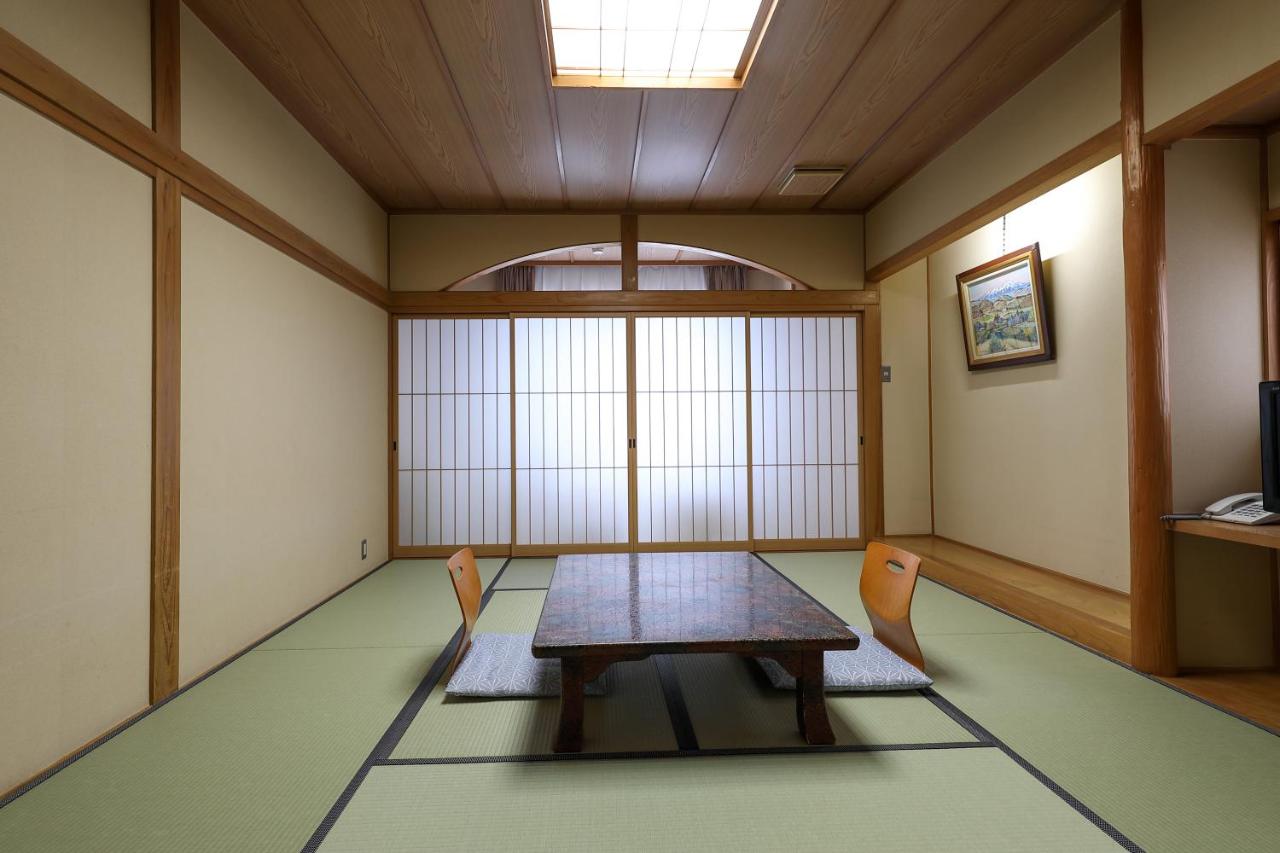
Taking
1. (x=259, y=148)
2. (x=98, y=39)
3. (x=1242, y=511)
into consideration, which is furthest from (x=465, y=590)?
(x=1242, y=511)

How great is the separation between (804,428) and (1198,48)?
130 inches

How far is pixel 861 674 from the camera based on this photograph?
2.32 m

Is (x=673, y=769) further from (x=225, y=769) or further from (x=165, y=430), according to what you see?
(x=165, y=430)

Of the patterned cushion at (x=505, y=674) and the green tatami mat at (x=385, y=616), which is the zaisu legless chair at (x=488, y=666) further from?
the green tatami mat at (x=385, y=616)

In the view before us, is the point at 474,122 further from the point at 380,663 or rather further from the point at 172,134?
the point at 380,663

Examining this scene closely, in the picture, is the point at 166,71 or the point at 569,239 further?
the point at 569,239

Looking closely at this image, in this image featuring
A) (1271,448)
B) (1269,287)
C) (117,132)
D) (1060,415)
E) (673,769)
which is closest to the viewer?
(673,769)

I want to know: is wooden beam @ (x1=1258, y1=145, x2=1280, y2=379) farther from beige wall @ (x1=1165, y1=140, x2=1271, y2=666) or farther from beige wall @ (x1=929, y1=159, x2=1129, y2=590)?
beige wall @ (x1=929, y1=159, x2=1129, y2=590)

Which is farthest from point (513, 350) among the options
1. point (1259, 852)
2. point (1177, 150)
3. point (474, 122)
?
point (1259, 852)

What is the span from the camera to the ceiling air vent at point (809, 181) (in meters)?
4.15

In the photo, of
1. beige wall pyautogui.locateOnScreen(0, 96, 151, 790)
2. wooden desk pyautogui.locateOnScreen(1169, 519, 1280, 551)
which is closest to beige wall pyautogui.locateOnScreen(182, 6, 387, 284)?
beige wall pyautogui.locateOnScreen(0, 96, 151, 790)

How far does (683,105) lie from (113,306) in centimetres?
267

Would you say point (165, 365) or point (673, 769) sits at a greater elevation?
point (165, 365)

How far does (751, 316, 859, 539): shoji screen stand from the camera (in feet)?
16.7
